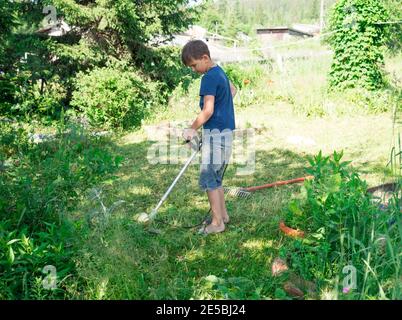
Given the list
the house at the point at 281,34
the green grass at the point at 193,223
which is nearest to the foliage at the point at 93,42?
the green grass at the point at 193,223

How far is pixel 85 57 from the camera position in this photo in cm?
1014

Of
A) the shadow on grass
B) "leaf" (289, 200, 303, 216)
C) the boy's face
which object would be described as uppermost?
the boy's face

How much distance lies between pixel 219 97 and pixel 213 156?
487 mm

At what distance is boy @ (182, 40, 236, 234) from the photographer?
3.26 metres

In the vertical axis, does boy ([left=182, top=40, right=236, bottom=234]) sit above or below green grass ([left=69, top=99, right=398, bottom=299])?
above

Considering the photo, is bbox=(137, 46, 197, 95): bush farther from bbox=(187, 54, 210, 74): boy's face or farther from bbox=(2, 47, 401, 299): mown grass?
bbox=(187, 54, 210, 74): boy's face

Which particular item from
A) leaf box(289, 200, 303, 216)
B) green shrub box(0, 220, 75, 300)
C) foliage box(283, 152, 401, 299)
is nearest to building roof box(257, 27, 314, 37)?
leaf box(289, 200, 303, 216)

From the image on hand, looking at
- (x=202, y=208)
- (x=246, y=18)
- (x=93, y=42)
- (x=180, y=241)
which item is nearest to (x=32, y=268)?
(x=180, y=241)

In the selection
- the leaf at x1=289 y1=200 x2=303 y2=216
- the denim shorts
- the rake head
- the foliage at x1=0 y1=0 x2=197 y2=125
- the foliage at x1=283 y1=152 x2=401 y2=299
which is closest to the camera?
the foliage at x1=283 y1=152 x2=401 y2=299

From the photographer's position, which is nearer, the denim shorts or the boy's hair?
the boy's hair

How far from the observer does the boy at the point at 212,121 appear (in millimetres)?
3264
